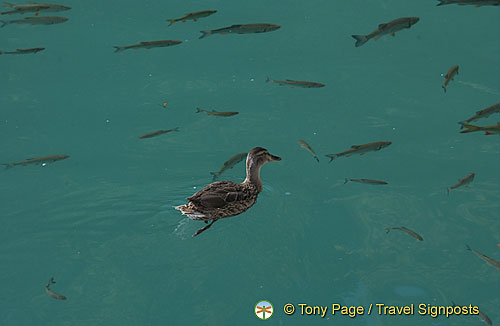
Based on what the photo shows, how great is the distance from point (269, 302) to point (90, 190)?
2139mm

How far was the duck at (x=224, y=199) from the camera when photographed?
420 cm

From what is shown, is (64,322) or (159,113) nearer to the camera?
(64,322)

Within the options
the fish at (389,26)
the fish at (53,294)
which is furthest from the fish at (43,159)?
the fish at (389,26)

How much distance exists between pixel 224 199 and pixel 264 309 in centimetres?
92

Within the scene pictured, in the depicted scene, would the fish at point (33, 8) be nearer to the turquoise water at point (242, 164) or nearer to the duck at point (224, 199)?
the turquoise water at point (242, 164)

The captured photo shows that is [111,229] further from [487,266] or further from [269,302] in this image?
[487,266]

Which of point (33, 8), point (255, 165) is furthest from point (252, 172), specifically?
point (33, 8)

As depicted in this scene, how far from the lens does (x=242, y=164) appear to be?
5.34 meters

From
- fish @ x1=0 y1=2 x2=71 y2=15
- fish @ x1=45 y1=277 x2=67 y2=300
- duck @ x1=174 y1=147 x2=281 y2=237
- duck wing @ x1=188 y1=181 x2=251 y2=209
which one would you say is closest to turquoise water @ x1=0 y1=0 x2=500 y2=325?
fish @ x1=45 y1=277 x2=67 y2=300

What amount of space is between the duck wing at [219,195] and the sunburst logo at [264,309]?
2.74 ft

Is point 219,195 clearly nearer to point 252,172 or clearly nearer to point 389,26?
point 252,172

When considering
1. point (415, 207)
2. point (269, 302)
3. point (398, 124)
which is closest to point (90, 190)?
point (269, 302)

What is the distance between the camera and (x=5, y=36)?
7.72 metres

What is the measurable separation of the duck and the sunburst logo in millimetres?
800
